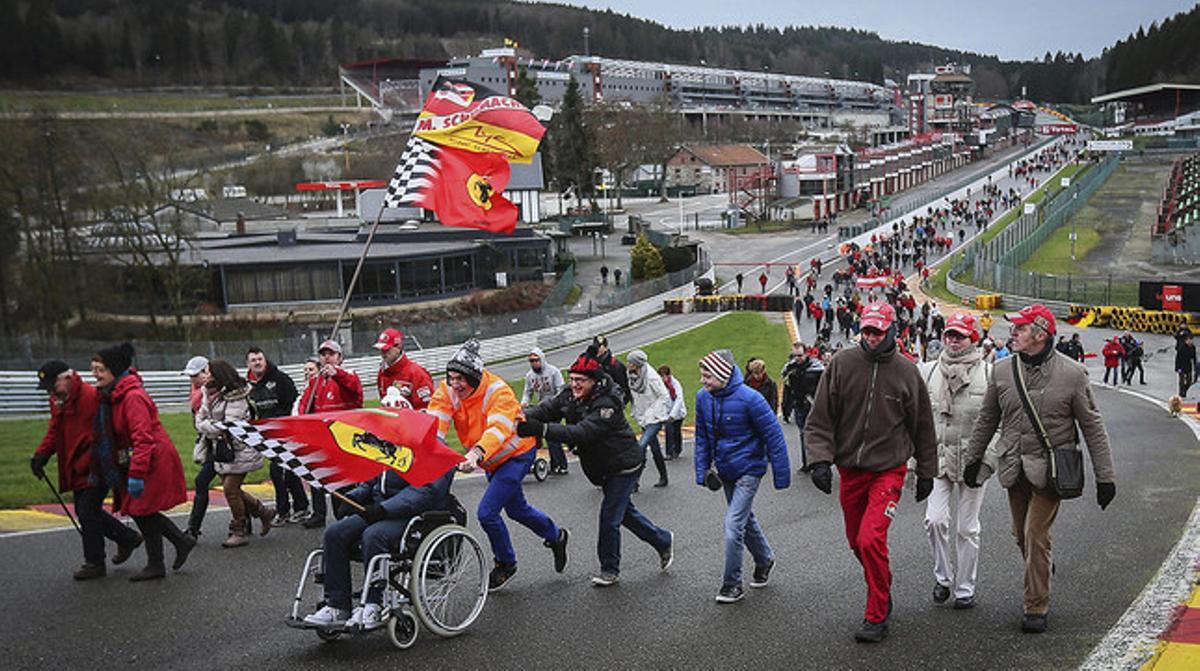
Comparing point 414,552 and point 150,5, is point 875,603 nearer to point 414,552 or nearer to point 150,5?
point 414,552

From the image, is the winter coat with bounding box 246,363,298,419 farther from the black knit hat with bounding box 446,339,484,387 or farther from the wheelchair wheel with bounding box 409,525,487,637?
the wheelchair wheel with bounding box 409,525,487,637

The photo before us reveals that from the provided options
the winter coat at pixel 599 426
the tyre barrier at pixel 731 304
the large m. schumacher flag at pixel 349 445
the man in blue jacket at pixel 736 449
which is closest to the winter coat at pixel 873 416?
the man in blue jacket at pixel 736 449

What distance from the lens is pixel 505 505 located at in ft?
25.8

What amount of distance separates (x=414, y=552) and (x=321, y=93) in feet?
619

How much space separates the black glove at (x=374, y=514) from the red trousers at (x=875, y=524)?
3092 mm

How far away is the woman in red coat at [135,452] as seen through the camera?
26.8 feet

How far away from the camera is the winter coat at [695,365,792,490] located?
775 centimetres

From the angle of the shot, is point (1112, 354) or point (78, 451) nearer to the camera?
point (78, 451)

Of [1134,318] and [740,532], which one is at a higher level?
[740,532]

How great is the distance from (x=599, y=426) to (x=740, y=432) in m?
1.07

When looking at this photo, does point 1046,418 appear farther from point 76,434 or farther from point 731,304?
point 731,304

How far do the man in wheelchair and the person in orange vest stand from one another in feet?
1.88

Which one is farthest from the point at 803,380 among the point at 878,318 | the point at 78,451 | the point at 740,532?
the point at 78,451

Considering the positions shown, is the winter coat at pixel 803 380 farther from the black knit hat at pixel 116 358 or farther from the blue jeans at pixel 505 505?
the black knit hat at pixel 116 358
